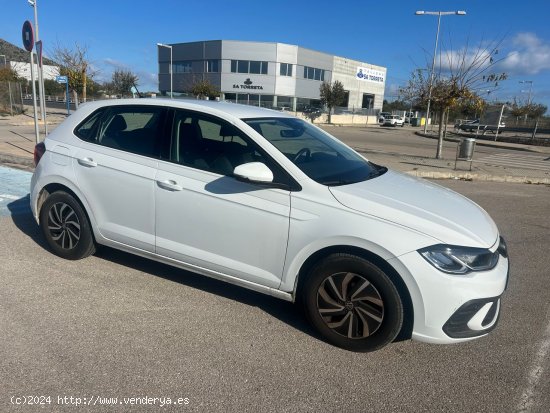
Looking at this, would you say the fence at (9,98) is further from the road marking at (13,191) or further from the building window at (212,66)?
the building window at (212,66)

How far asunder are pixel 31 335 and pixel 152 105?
2.10 meters

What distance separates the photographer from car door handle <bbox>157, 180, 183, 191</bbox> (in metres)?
3.50

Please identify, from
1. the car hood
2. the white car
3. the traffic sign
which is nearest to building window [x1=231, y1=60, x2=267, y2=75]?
the traffic sign

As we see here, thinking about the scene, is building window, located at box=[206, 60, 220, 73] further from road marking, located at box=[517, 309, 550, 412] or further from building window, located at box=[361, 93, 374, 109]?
road marking, located at box=[517, 309, 550, 412]

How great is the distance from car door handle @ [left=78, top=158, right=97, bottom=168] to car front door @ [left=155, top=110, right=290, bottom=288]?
0.77 metres

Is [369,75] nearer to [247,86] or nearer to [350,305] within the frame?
[247,86]

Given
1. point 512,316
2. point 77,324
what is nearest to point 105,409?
point 77,324

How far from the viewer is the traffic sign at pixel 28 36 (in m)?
9.07

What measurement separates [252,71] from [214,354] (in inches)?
2556

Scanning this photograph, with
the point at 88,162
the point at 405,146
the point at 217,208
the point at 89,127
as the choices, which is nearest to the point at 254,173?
the point at 217,208

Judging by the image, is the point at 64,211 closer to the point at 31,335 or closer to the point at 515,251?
the point at 31,335

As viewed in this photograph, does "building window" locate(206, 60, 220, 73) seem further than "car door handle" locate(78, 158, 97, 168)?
Yes

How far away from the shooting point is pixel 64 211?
4.26 m

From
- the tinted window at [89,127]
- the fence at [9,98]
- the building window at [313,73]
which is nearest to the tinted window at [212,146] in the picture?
the tinted window at [89,127]
